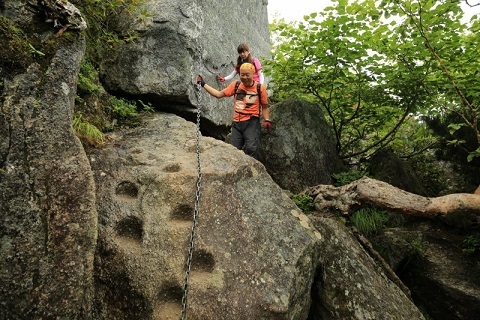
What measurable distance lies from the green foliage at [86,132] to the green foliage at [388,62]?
519 centimetres

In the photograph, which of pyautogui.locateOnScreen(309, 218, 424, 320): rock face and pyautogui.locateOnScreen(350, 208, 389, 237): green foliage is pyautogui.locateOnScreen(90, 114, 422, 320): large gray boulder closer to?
pyautogui.locateOnScreen(309, 218, 424, 320): rock face

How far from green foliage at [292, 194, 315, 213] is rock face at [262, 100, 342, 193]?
119 cm

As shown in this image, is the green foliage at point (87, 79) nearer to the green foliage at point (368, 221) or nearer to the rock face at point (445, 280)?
the green foliage at point (368, 221)

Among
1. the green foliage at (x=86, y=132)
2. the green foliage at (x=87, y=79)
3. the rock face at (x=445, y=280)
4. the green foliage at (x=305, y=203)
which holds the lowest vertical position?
the rock face at (x=445, y=280)

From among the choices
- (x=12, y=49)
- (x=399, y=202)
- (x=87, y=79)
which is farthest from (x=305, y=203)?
(x=12, y=49)

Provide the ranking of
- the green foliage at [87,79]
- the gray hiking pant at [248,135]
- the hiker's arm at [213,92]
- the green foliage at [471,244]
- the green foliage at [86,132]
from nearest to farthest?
the green foliage at [86,132], the green foliage at [87,79], the green foliage at [471,244], the hiker's arm at [213,92], the gray hiking pant at [248,135]

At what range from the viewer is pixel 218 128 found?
750cm

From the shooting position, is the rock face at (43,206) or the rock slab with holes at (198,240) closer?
the rock face at (43,206)

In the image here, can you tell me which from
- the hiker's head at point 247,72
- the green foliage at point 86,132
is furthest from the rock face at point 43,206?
the hiker's head at point 247,72

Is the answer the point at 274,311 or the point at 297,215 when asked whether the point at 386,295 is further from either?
the point at 274,311

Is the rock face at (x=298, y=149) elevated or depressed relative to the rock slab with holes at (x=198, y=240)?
elevated

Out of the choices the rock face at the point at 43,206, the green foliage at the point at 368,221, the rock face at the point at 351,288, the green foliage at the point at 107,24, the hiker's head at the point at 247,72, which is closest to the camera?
the rock face at the point at 43,206

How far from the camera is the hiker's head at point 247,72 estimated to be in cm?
609

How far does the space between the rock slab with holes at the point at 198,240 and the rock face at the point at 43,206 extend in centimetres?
54
